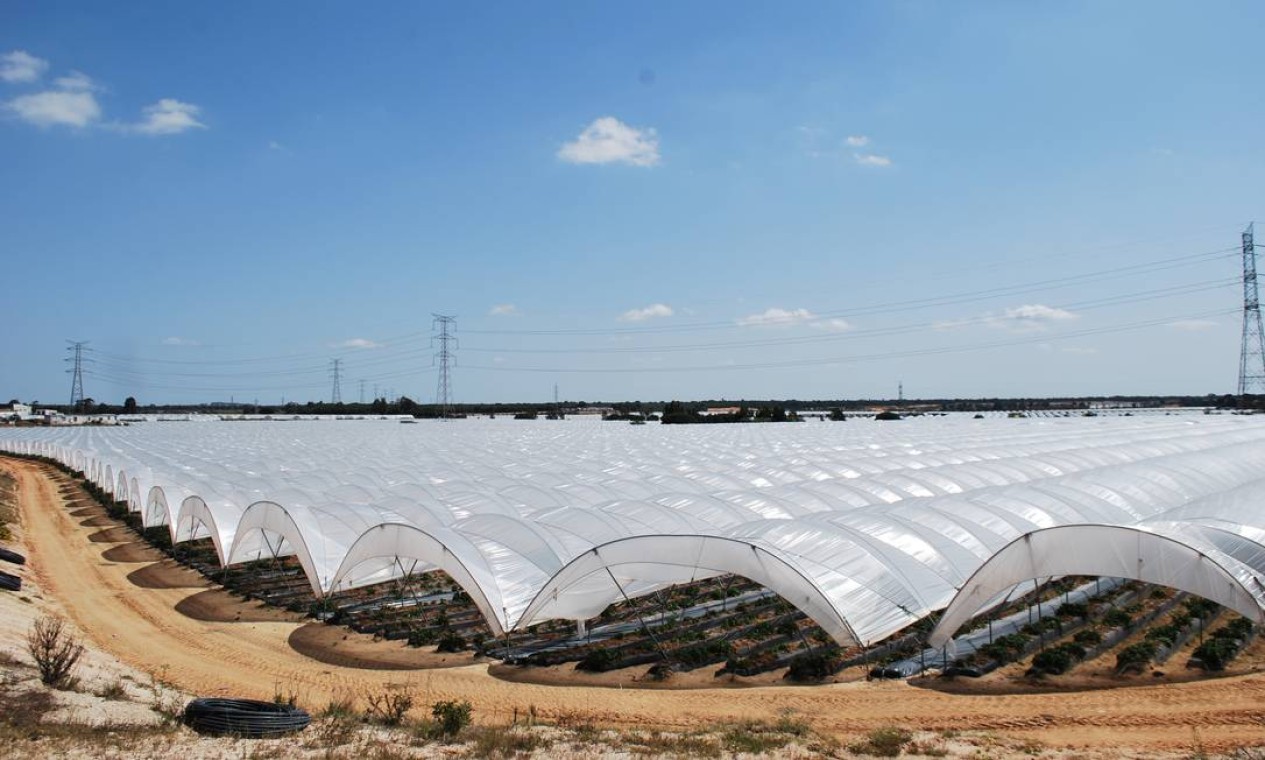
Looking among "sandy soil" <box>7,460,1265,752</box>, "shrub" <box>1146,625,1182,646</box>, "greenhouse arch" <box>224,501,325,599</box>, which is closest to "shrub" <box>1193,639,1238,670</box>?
"sandy soil" <box>7,460,1265,752</box>

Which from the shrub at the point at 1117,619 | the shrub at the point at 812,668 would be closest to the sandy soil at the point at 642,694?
the shrub at the point at 812,668

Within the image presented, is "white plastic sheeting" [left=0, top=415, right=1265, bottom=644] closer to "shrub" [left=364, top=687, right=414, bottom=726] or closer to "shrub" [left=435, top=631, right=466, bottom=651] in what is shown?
"shrub" [left=435, top=631, right=466, bottom=651]

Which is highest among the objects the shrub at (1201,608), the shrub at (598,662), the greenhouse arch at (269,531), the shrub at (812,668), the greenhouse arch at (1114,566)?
the greenhouse arch at (1114,566)

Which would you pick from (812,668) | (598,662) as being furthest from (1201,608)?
(598,662)

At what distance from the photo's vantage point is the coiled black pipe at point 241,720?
1074cm

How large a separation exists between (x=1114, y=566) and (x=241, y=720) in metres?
13.9

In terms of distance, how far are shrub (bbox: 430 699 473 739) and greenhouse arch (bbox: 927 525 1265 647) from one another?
325 inches

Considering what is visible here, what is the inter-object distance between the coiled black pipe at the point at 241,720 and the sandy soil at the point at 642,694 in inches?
104

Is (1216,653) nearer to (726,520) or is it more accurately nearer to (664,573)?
(664,573)

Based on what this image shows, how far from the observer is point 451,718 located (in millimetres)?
11188

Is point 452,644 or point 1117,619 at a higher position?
point 1117,619

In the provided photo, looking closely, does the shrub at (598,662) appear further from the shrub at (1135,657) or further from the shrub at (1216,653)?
the shrub at (1216,653)

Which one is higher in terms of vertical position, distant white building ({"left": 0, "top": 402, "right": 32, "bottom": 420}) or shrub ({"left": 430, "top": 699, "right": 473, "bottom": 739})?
distant white building ({"left": 0, "top": 402, "right": 32, "bottom": 420})

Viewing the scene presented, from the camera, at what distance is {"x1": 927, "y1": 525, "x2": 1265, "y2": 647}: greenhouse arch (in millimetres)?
12758
